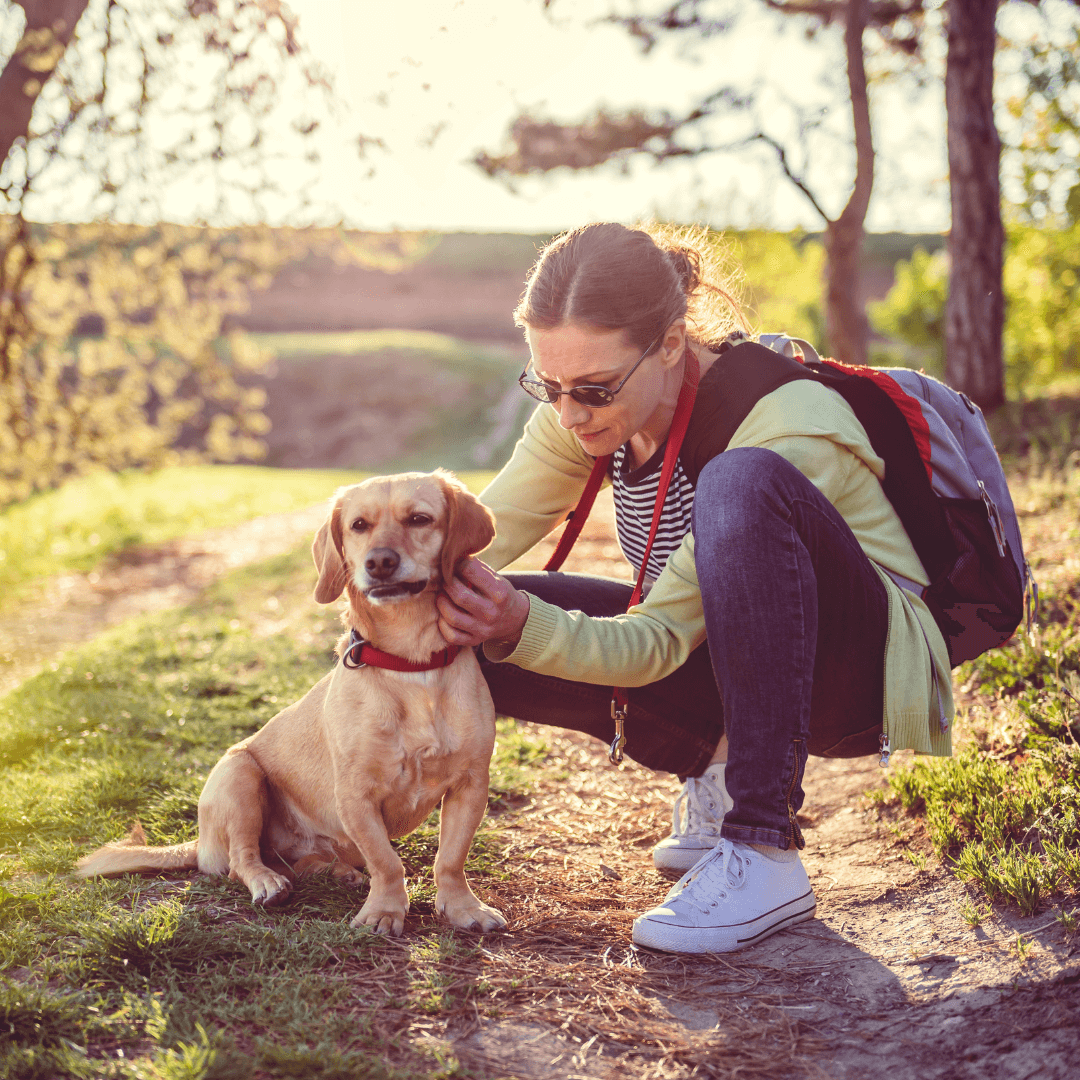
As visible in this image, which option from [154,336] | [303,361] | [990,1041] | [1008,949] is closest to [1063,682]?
[1008,949]

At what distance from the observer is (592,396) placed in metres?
2.57

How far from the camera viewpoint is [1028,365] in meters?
18.3

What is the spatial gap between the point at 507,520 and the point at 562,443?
1.04ft

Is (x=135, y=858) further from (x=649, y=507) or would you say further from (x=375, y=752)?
(x=649, y=507)

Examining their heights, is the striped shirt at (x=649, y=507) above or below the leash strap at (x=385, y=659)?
above

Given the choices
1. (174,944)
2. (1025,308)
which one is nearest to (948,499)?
(174,944)

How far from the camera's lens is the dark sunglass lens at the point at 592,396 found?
2.56 meters

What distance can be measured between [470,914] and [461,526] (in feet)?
3.39

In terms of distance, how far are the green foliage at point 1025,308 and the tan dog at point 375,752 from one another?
8025 mm

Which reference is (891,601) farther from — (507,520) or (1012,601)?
(507,520)

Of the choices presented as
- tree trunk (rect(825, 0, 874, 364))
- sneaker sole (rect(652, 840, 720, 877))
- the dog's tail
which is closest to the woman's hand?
sneaker sole (rect(652, 840, 720, 877))

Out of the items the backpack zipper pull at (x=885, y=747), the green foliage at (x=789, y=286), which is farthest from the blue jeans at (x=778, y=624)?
the green foliage at (x=789, y=286)

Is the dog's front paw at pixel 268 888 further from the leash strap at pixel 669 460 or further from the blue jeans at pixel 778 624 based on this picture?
the blue jeans at pixel 778 624

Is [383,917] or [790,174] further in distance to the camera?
[790,174]
